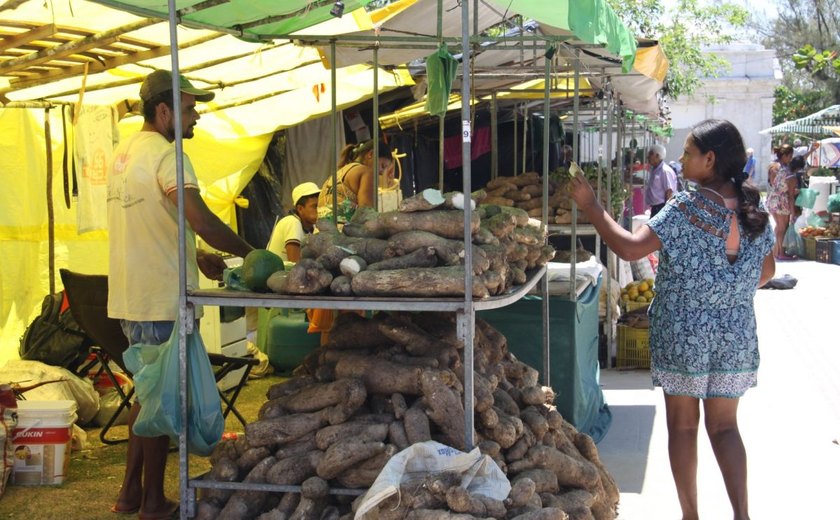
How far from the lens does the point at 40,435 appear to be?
199 inches

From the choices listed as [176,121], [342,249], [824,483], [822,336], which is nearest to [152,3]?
[176,121]

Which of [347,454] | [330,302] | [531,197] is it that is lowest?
[347,454]

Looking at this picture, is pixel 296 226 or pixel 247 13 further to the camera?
pixel 296 226

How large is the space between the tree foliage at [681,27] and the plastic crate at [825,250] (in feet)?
12.9

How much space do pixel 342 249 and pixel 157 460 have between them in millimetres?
1384

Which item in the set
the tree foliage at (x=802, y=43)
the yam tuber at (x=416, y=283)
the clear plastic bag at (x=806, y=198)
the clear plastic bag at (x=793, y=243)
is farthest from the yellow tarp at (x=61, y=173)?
the tree foliage at (x=802, y=43)

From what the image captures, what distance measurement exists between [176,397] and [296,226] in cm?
291

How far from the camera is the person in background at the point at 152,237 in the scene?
4285 mm

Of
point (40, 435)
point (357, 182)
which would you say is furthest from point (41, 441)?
point (357, 182)

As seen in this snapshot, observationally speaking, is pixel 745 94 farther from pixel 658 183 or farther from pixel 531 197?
pixel 531 197

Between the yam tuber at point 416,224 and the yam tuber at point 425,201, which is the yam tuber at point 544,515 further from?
the yam tuber at point 425,201

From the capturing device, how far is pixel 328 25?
249 inches

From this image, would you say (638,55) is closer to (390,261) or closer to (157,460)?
(390,261)

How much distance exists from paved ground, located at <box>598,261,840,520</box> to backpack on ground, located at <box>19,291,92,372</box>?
354 cm
